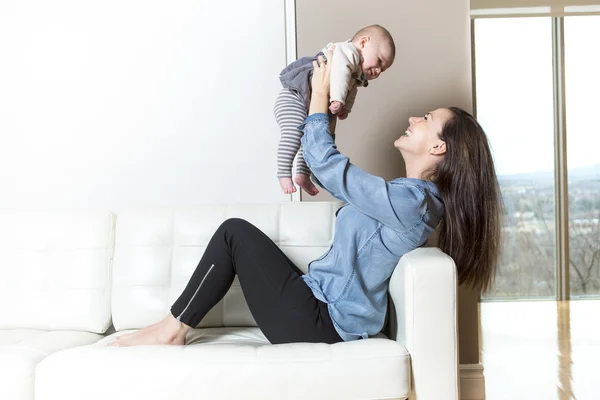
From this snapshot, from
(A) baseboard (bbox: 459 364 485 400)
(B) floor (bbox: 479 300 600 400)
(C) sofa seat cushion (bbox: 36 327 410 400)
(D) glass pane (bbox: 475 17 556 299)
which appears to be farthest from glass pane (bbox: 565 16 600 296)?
(C) sofa seat cushion (bbox: 36 327 410 400)

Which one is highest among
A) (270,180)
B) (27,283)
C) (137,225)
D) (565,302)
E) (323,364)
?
(270,180)

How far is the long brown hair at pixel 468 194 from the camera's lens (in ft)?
6.10

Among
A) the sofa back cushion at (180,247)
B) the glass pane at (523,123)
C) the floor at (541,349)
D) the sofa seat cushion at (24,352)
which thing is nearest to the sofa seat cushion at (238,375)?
the sofa seat cushion at (24,352)

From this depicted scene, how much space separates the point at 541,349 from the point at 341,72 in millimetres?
2287

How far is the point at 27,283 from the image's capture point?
7.41 feet

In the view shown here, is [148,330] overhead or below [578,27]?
below

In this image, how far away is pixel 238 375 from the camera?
5.31 feet

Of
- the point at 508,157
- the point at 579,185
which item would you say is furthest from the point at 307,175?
the point at 579,185

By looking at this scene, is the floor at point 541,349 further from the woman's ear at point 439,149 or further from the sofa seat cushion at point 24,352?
the sofa seat cushion at point 24,352

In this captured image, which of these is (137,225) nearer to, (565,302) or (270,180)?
(270,180)

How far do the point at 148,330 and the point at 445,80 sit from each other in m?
1.66

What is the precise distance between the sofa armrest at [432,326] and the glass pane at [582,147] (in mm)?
3838

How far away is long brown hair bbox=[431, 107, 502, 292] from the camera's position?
73.2 inches

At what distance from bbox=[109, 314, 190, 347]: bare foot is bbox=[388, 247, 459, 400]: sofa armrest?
0.66 m
